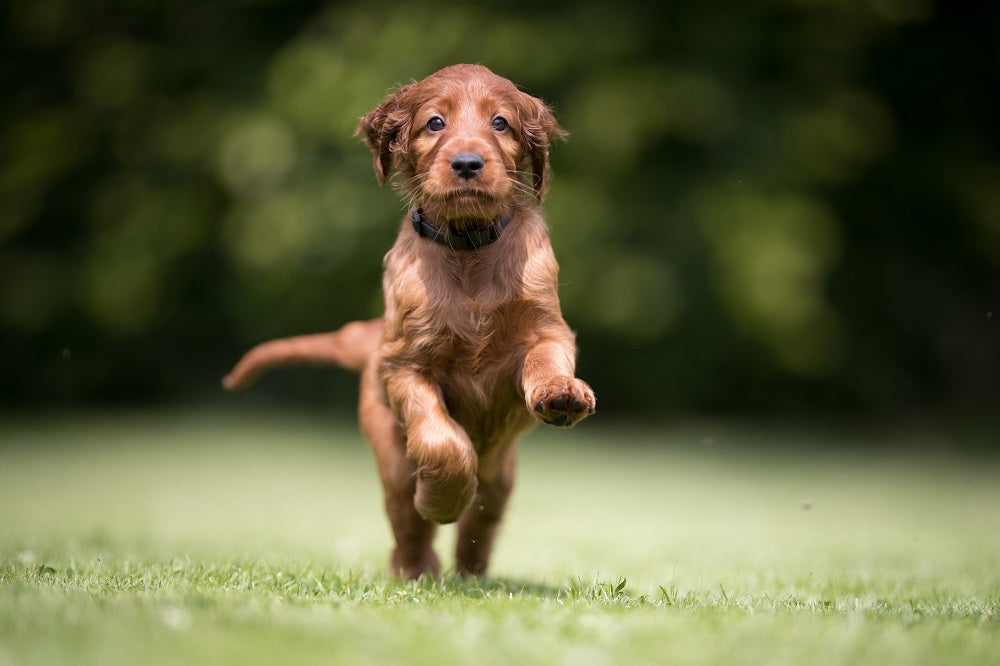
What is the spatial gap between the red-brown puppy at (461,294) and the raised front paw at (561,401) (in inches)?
2.5

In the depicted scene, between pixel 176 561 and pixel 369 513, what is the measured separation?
12.6 feet

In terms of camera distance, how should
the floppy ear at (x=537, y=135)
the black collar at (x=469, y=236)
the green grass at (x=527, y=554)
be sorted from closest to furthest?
the green grass at (x=527, y=554) → the black collar at (x=469, y=236) → the floppy ear at (x=537, y=135)

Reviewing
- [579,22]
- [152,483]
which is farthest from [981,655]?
[579,22]

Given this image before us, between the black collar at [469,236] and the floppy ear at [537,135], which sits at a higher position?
the floppy ear at [537,135]

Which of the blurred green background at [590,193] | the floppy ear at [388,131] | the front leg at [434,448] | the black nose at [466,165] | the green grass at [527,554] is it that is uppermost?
the blurred green background at [590,193]

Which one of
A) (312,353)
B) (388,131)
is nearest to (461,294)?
(388,131)

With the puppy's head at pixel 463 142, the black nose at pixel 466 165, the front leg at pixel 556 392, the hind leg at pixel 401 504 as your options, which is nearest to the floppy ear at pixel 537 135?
the puppy's head at pixel 463 142

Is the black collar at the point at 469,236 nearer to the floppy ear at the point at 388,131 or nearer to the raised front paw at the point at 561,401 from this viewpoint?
the floppy ear at the point at 388,131

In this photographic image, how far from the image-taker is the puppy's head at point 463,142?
3969mm

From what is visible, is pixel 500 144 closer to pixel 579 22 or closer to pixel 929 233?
pixel 579 22

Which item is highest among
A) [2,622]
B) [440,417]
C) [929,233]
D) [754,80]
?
[754,80]

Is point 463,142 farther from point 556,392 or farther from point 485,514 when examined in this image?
point 485,514

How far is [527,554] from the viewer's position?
19.9 ft

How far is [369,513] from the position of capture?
823 centimetres
